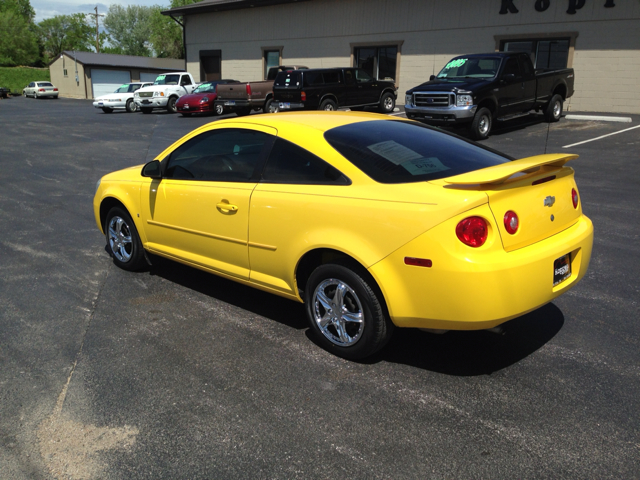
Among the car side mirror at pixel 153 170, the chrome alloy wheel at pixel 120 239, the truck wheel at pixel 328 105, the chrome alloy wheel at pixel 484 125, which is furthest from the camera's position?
the truck wheel at pixel 328 105

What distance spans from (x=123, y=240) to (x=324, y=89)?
1478cm

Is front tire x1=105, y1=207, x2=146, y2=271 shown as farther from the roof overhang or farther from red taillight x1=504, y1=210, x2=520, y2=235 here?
the roof overhang

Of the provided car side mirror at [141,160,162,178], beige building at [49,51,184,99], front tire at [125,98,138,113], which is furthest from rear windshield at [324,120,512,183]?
beige building at [49,51,184,99]

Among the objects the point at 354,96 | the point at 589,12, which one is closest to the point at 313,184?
the point at 354,96

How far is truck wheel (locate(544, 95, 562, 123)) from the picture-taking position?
16828mm

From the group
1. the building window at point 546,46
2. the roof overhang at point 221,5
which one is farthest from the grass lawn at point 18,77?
the building window at point 546,46

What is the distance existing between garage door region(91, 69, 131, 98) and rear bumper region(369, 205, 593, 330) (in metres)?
60.1

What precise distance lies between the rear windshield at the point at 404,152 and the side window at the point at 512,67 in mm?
11795

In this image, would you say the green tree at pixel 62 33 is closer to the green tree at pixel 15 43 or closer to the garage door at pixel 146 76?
the green tree at pixel 15 43

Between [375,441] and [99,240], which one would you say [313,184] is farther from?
[99,240]

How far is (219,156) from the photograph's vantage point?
4.87 metres

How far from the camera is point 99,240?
694cm

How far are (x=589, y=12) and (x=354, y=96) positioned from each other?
907cm

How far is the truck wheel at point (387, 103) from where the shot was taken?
21.6m
